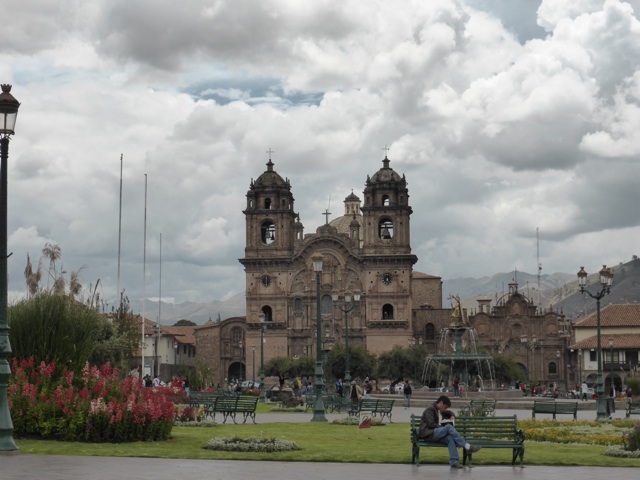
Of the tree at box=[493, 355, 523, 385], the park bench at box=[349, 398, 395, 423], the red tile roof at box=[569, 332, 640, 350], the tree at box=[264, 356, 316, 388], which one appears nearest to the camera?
the park bench at box=[349, 398, 395, 423]

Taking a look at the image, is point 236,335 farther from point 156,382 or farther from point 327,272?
point 156,382

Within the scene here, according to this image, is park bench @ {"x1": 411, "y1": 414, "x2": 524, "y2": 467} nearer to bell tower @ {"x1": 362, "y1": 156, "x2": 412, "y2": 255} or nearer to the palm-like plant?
the palm-like plant

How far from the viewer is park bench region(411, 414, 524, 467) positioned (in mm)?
17578

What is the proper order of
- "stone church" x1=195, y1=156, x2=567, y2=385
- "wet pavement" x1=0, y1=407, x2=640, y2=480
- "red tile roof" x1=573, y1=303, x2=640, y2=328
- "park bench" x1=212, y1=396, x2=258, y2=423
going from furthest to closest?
"stone church" x1=195, y1=156, x2=567, y2=385 → "red tile roof" x1=573, y1=303, x2=640, y2=328 → "park bench" x1=212, y1=396, x2=258, y2=423 → "wet pavement" x1=0, y1=407, x2=640, y2=480

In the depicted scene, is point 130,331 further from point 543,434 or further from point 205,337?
point 205,337

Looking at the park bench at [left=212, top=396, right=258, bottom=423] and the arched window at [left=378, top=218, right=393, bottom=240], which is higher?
the arched window at [left=378, top=218, right=393, bottom=240]

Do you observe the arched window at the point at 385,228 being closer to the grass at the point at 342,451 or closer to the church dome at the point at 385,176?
the church dome at the point at 385,176

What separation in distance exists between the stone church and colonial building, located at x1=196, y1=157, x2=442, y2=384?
0.28 ft

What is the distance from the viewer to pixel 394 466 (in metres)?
17.5

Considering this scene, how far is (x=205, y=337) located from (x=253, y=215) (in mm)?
13336

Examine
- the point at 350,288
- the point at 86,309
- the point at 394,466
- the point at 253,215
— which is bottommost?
the point at 394,466

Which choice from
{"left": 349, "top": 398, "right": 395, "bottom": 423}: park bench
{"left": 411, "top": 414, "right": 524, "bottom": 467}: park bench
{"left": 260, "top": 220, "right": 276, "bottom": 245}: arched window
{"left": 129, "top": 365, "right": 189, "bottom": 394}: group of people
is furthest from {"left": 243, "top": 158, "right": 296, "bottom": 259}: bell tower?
{"left": 411, "top": 414, "right": 524, "bottom": 467}: park bench

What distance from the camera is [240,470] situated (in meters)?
16.2

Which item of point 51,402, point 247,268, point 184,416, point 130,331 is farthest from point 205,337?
point 51,402
